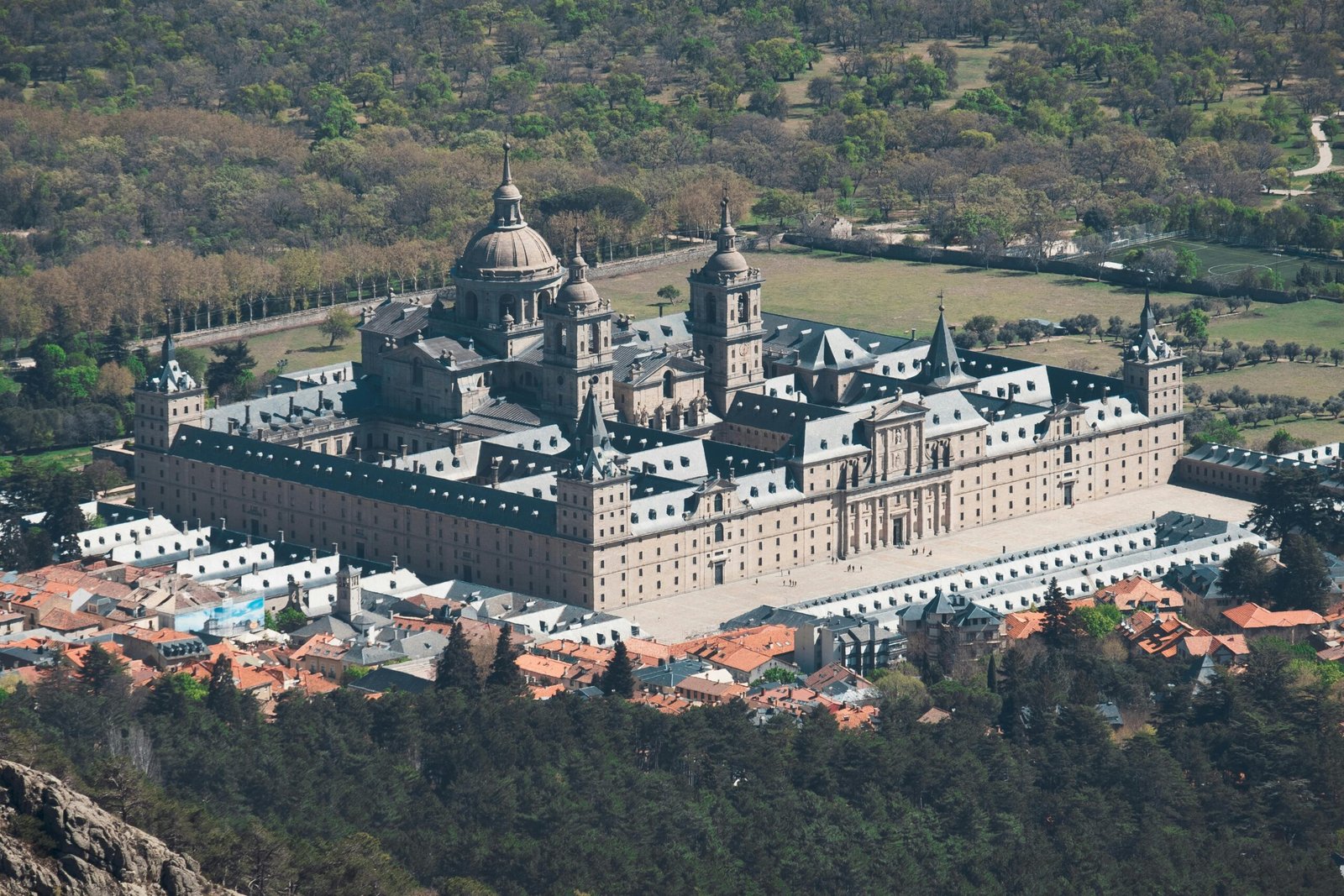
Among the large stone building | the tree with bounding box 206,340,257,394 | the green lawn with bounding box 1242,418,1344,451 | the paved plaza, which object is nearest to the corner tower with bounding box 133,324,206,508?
the large stone building

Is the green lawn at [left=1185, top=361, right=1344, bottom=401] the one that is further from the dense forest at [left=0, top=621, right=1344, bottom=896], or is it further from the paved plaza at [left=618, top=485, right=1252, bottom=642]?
the dense forest at [left=0, top=621, right=1344, bottom=896]

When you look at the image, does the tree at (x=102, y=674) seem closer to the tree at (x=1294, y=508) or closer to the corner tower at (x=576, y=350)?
the corner tower at (x=576, y=350)

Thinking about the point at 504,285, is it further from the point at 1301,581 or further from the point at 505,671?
the point at 1301,581

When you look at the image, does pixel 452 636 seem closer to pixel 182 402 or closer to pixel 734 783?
pixel 734 783

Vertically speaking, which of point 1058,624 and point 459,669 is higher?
point 459,669

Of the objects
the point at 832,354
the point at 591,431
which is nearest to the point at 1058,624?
the point at 591,431

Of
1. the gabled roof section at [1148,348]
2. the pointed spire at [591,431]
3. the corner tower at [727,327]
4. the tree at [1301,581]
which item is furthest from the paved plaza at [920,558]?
the corner tower at [727,327]
